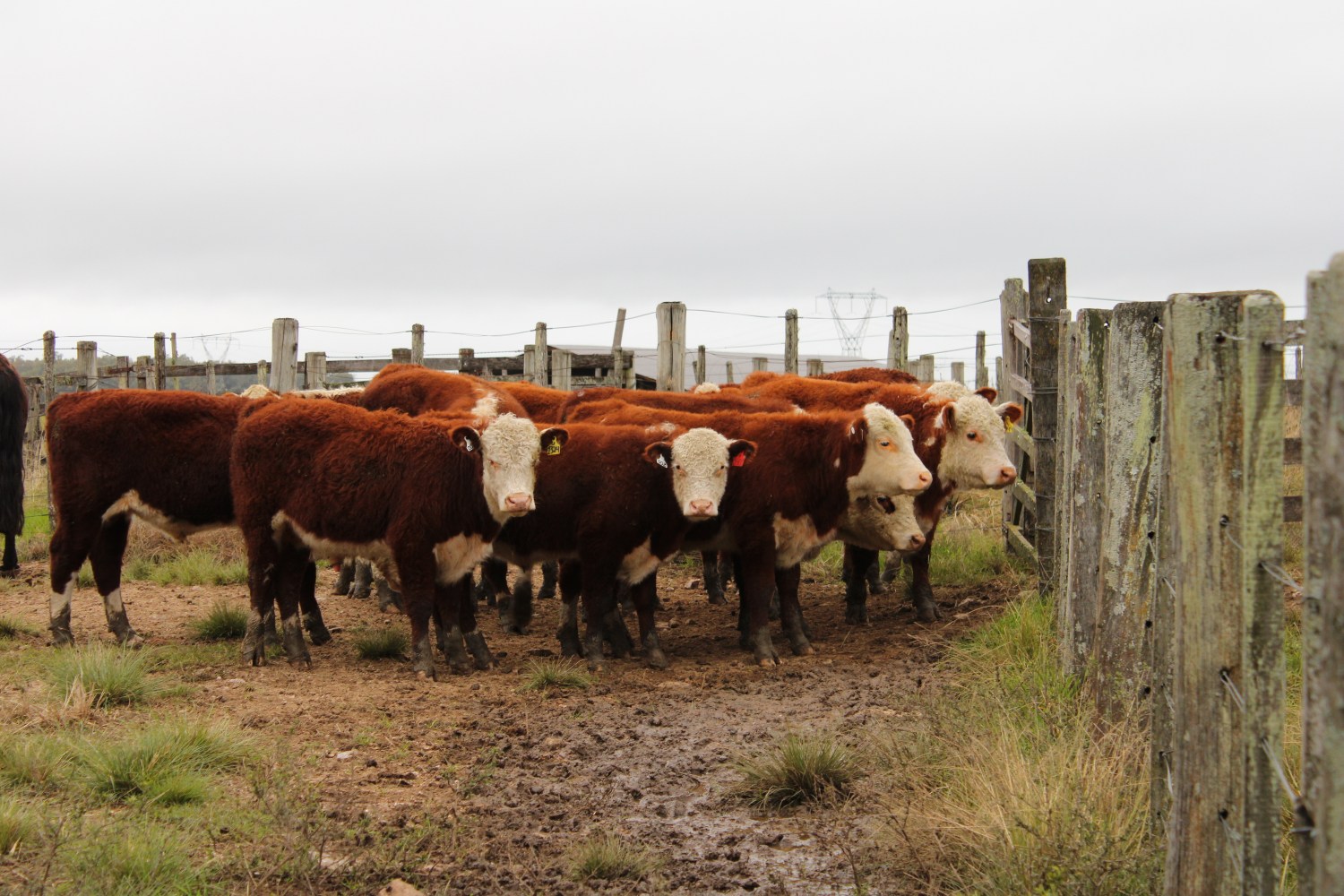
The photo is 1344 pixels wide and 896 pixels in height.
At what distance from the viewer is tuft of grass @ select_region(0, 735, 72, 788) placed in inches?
211

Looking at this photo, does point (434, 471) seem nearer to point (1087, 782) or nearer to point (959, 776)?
point (959, 776)

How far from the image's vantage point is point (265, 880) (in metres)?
4.36

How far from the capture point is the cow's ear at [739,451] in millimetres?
9094

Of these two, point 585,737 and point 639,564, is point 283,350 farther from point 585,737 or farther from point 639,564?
point 585,737

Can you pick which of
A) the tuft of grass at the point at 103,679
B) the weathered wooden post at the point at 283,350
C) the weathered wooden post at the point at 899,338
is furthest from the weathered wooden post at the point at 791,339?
the tuft of grass at the point at 103,679

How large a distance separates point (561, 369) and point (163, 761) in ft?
42.2

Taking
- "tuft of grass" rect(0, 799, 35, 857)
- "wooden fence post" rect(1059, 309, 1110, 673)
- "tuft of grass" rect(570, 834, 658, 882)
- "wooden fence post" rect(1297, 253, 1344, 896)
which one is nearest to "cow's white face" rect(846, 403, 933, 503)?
"wooden fence post" rect(1059, 309, 1110, 673)

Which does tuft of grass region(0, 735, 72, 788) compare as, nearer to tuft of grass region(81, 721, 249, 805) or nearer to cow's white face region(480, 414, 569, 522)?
tuft of grass region(81, 721, 249, 805)

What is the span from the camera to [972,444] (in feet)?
34.0

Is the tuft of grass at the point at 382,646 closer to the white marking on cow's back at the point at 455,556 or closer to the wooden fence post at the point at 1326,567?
A: the white marking on cow's back at the point at 455,556

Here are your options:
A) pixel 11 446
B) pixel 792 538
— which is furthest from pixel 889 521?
pixel 11 446

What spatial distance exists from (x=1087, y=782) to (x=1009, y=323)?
738 centimetres

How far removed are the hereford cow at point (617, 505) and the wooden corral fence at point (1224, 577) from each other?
4.03m

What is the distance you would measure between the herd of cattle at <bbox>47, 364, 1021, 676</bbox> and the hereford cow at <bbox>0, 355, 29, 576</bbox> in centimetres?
316
